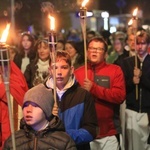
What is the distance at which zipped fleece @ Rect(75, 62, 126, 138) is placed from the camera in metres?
5.23

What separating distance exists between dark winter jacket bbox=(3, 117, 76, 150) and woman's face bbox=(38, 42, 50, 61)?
3916 millimetres

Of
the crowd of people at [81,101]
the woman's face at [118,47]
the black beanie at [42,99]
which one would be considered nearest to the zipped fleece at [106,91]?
the crowd of people at [81,101]

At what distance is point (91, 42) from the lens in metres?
5.46

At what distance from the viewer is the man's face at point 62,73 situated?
4242mm

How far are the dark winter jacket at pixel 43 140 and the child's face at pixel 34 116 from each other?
0.19 feet

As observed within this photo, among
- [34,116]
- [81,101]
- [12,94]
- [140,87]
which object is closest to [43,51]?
[140,87]

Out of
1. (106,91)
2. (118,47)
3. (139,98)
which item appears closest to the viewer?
(106,91)

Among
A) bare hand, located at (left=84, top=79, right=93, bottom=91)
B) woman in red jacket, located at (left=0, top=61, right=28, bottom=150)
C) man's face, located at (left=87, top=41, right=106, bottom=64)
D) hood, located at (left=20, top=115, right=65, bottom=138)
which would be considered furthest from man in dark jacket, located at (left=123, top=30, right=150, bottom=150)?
hood, located at (left=20, top=115, right=65, bottom=138)

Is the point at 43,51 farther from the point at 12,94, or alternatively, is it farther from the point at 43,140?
the point at 43,140

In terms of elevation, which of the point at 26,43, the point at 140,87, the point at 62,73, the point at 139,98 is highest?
the point at 62,73

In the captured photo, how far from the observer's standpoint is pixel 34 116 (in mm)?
3432

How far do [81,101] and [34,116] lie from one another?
867 millimetres

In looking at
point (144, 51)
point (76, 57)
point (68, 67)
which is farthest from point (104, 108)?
point (76, 57)

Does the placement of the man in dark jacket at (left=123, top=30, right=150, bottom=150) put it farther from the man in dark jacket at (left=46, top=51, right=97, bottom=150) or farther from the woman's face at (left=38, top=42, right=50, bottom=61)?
the man in dark jacket at (left=46, top=51, right=97, bottom=150)
